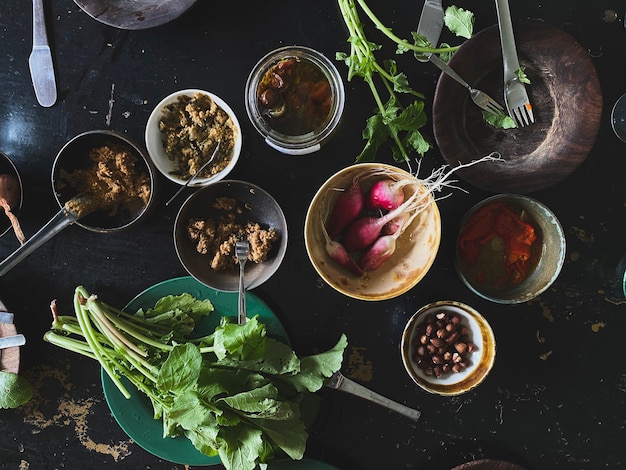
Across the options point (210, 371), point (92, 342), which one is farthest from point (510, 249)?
point (92, 342)

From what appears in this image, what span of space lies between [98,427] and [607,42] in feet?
5.03

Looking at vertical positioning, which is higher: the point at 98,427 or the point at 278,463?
the point at 98,427

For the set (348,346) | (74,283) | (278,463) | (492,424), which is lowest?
(492,424)

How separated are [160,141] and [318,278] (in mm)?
489

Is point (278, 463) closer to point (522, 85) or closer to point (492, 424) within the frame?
point (492, 424)

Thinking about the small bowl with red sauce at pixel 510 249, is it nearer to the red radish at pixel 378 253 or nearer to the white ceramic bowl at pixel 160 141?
the red radish at pixel 378 253

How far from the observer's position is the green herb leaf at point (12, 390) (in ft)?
4.31

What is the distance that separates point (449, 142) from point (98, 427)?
42.1 inches

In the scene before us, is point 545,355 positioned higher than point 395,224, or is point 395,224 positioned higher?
point 395,224

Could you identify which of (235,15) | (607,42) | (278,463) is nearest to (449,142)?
(607,42)

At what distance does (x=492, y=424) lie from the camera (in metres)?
1.41

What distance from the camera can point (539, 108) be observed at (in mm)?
1350

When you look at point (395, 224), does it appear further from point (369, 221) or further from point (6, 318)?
point (6, 318)

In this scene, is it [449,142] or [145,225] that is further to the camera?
[145,225]
